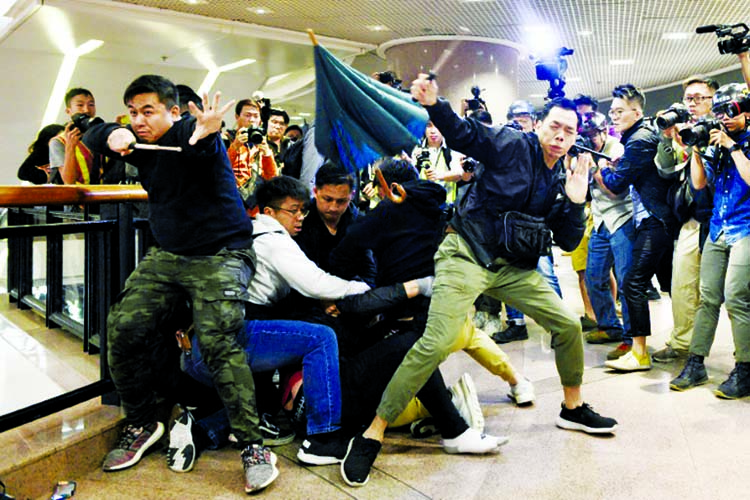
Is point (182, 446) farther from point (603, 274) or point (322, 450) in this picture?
point (603, 274)

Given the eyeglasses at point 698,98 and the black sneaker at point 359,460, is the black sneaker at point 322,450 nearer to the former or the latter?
the black sneaker at point 359,460


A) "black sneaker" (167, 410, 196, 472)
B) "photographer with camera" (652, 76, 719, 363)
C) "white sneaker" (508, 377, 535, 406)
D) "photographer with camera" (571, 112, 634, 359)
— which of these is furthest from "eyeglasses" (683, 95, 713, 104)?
"black sneaker" (167, 410, 196, 472)

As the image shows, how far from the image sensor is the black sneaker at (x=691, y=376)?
3381 millimetres

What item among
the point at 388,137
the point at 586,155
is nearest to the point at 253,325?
the point at 388,137

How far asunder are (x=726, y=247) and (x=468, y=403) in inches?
65.5

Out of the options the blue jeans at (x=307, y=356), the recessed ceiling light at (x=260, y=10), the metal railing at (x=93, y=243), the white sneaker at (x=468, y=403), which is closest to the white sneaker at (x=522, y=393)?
the white sneaker at (x=468, y=403)

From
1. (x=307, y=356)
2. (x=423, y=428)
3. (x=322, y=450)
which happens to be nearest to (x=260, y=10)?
(x=307, y=356)

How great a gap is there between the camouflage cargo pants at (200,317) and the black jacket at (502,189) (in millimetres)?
984

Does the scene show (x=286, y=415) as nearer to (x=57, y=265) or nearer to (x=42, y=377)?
(x=42, y=377)

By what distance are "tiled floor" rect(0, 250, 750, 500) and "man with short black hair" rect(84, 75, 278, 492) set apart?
152 mm

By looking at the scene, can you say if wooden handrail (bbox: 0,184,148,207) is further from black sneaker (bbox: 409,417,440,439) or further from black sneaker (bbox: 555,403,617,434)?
black sneaker (bbox: 555,403,617,434)

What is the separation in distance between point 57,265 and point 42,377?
1152mm

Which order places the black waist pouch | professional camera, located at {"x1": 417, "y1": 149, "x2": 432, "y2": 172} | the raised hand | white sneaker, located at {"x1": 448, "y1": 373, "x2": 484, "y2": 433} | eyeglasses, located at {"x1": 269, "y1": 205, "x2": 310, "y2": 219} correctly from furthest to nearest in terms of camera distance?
professional camera, located at {"x1": 417, "y1": 149, "x2": 432, "y2": 172}, eyeglasses, located at {"x1": 269, "y1": 205, "x2": 310, "y2": 219}, white sneaker, located at {"x1": 448, "y1": 373, "x2": 484, "y2": 433}, the black waist pouch, the raised hand

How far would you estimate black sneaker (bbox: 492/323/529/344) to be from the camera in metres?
4.46
